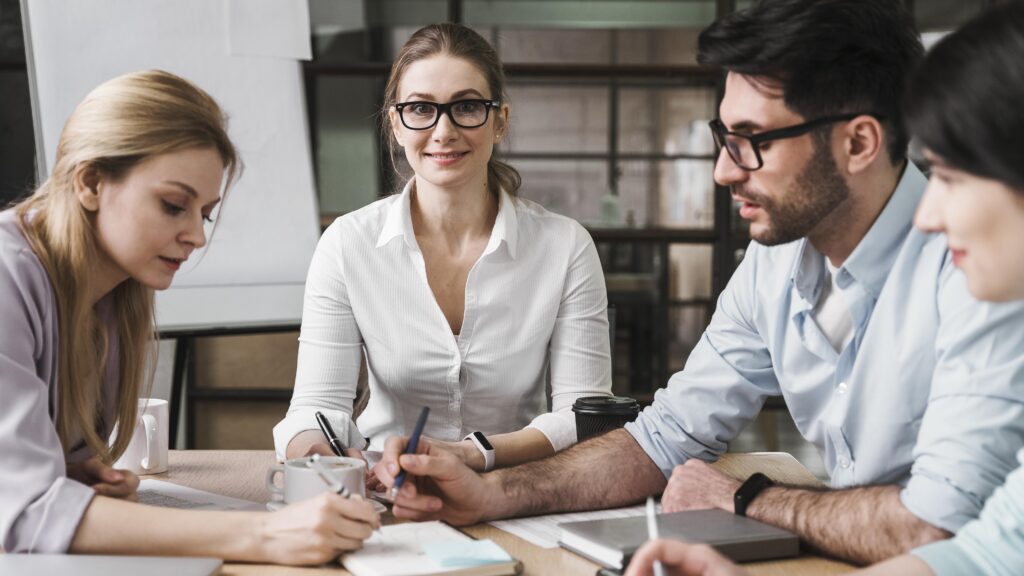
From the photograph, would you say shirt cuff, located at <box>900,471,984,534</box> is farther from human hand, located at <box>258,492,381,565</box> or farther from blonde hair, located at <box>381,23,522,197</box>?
blonde hair, located at <box>381,23,522,197</box>

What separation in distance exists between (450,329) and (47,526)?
3.20 feet

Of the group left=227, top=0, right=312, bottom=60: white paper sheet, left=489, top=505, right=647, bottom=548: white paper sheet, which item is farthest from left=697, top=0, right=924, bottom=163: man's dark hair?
left=227, top=0, right=312, bottom=60: white paper sheet

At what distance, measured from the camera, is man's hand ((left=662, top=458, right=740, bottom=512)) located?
132 centimetres

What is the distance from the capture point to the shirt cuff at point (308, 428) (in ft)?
5.70

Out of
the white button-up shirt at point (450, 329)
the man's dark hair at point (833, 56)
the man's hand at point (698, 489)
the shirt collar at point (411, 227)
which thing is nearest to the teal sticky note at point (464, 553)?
the man's hand at point (698, 489)

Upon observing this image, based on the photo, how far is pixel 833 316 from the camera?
4.83 ft

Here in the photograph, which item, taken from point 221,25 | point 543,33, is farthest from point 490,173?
point 543,33

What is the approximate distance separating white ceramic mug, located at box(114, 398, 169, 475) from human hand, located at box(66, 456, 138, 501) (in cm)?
19

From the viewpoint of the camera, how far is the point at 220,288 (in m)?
2.68

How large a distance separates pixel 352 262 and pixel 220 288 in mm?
801

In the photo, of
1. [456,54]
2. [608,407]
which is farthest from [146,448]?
[456,54]

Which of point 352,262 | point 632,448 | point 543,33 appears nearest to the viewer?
point 632,448

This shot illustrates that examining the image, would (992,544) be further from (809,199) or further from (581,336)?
(581,336)

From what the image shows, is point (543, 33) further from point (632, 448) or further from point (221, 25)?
point (632, 448)
